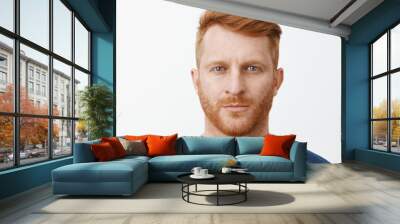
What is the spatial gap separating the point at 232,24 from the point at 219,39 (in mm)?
447

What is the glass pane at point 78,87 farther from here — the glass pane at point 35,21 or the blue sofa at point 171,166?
the blue sofa at point 171,166

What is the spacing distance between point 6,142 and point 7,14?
5.53ft

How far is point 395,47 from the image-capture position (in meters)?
7.94

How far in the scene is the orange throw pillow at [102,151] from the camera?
18.2 ft

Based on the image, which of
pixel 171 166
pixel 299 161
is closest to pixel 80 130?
pixel 171 166

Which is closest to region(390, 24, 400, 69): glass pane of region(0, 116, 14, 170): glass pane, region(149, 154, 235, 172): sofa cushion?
region(149, 154, 235, 172): sofa cushion

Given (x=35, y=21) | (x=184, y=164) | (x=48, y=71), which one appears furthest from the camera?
(x=48, y=71)

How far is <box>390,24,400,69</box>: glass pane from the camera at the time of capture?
7801 millimetres

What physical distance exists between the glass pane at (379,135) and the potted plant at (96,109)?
612 cm

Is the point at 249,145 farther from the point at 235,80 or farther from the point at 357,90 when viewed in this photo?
the point at 357,90

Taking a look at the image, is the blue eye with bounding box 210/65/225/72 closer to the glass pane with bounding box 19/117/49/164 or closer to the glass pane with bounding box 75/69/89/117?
the glass pane with bounding box 75/69/89/117

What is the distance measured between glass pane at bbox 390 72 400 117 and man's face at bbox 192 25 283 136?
8.22 ft

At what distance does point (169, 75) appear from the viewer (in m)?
8.54

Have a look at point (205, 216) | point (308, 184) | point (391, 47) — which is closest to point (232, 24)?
point (391, 47)
